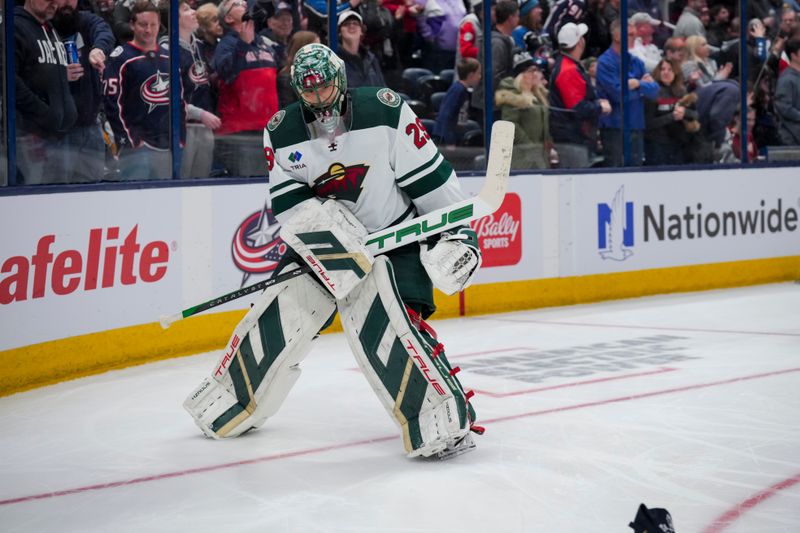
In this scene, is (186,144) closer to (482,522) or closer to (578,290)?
(578,290)

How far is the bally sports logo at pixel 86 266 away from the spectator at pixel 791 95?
562cm

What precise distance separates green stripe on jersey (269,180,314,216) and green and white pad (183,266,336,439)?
8.8 inches

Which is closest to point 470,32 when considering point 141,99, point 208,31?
point 208,31

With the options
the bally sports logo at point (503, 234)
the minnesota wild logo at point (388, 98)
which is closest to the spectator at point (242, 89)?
the bally sports logo at point (503, 234)

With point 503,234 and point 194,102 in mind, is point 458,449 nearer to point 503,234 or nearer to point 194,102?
point 194,102

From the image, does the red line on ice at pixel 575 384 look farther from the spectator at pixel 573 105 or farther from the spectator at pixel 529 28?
the spectator at pixel 529 28

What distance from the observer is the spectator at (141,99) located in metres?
5.58

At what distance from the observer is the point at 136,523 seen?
2.80 meters

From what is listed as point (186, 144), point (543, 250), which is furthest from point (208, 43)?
point (543, 250)

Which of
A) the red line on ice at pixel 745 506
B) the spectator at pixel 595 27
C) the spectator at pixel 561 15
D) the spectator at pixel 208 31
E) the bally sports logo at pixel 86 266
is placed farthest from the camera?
the spectator at pixel 595 27

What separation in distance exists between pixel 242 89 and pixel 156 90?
1.88 feet

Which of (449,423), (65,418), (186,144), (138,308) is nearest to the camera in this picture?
(449,423)

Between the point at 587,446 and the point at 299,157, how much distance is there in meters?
1.22

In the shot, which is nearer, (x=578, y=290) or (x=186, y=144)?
(x=186, y=144)
